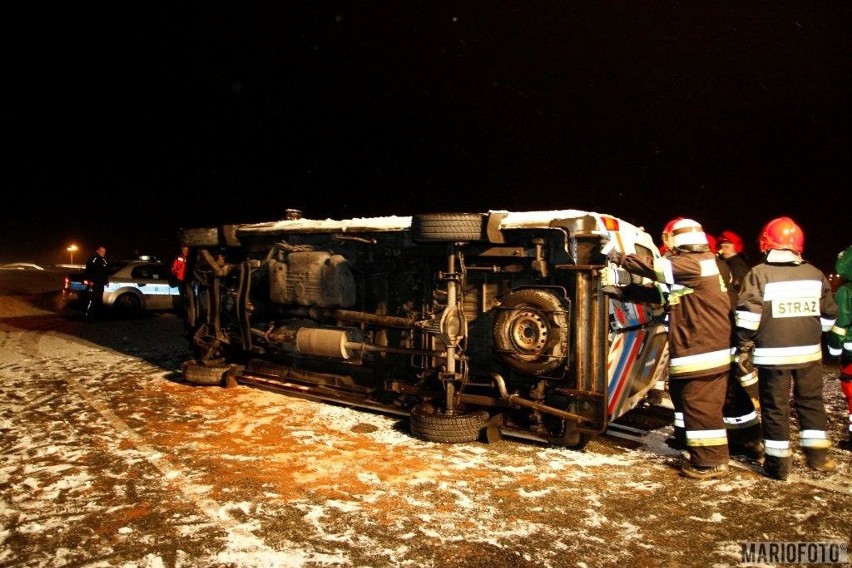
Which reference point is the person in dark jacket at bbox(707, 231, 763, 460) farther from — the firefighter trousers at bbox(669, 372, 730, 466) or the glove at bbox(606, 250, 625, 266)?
the glove at bbox(606, 250, 625, 266)

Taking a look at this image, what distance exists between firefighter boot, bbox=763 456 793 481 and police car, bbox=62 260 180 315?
43.0ft

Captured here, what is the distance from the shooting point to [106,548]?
9.82 ft

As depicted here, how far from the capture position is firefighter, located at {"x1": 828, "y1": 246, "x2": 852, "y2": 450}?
4.75 metres

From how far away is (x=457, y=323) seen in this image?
4945 millimetres

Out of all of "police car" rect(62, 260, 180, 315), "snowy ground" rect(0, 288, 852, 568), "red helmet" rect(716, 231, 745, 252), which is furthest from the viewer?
"police car" rect(62, 260, 180, 315)

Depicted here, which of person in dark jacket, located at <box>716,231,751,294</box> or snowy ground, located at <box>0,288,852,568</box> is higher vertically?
person in dark jacket, located at <box>716,231,751,294</box>

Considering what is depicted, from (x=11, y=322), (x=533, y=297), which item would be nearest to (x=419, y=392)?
(x=533, y=297)

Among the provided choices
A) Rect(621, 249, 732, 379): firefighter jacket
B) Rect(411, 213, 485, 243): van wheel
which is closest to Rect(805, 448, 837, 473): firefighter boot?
Rect(621, 249, 732, 379): firefighter jacket

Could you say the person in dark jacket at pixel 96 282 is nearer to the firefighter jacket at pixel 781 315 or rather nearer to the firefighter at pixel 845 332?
the firefighter jacket at pixel 781 315

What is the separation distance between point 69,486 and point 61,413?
7.30 feet

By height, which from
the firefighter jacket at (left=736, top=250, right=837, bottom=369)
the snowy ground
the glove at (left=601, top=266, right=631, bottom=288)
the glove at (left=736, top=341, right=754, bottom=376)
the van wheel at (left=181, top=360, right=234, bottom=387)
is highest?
the glove at (left=601, top=266, right=631, bottom=288)

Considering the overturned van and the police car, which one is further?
the police car

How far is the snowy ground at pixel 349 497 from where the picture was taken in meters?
3.00

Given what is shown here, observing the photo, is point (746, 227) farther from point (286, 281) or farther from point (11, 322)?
point (11, 322)
